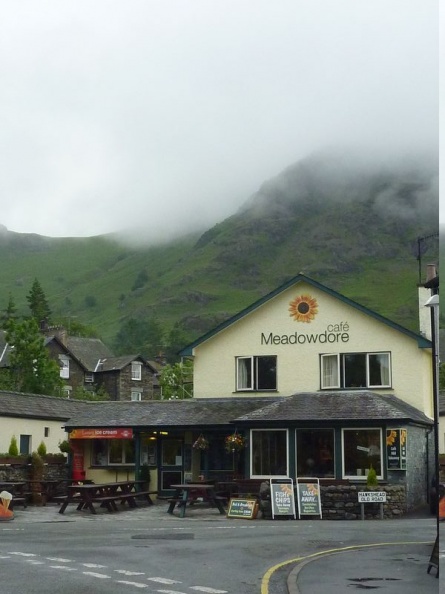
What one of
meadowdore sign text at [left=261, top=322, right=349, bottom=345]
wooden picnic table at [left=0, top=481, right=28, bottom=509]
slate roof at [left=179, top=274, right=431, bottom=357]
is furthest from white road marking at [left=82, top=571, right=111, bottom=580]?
meadowdore sign text at [left=261, top=322, right=349, bottom=345]

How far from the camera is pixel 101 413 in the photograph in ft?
110

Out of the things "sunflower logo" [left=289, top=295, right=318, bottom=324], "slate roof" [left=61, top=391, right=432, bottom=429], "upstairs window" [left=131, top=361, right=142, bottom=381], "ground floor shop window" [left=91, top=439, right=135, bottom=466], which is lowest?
"ground floor shop window" [left=91, top=439, right=135, bottom=466]

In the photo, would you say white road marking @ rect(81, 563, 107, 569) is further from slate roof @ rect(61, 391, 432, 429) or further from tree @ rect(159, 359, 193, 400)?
tree @ rect(159, 359, 193, 400)

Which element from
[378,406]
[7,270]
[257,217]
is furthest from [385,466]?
[257,217]

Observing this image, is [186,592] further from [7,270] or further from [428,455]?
[7,270]

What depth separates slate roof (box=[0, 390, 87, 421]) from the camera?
34.6 meters

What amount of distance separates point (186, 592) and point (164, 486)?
2297 cm

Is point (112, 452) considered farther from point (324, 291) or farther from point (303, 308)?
point (324, 291)

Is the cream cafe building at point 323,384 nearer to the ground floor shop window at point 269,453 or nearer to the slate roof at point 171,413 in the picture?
the ground floor shop window at point 269,453

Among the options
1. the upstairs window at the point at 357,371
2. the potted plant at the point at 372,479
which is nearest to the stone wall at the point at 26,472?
the upstairs window at the point at 357,371

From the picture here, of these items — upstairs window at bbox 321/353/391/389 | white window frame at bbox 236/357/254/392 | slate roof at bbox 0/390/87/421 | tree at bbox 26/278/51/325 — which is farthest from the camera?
tree at bbox 26/278/51/325

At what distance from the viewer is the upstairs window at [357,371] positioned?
30422mm

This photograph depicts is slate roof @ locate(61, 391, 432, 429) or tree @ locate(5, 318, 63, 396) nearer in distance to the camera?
slate roof @ locate(61, 391, 432, 429)

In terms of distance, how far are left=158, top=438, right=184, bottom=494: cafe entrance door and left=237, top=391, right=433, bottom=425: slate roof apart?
190 inches
